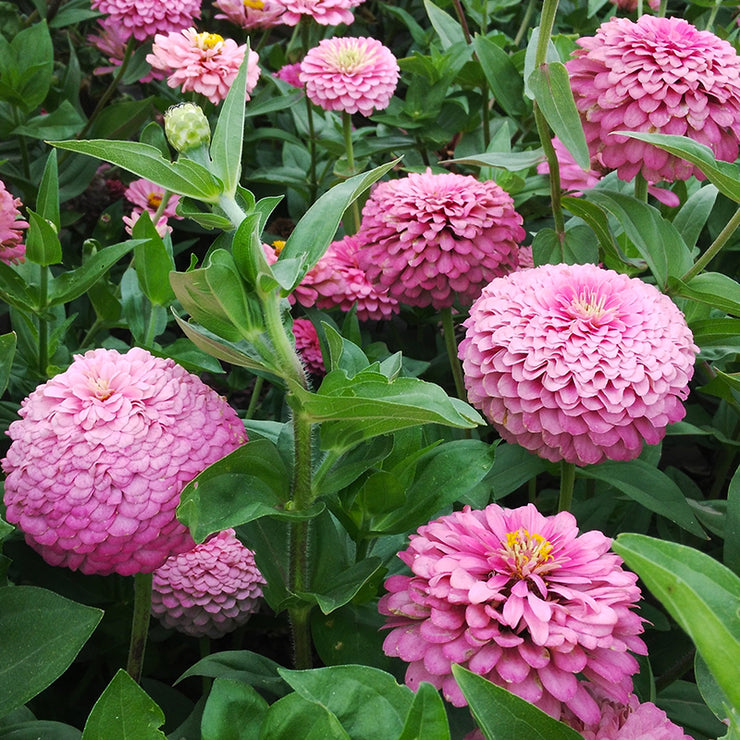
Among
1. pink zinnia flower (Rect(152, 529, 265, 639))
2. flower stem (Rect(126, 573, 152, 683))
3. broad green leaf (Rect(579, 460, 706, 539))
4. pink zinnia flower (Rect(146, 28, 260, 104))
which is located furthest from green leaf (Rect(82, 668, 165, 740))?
pink zinnia flower (Rect(146, 28, 260, 104))

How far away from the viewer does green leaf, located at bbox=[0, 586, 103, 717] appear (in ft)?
1.64

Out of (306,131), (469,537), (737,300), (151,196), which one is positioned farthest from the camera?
(306,131)

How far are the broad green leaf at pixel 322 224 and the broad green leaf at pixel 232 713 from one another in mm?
234

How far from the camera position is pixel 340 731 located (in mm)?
398

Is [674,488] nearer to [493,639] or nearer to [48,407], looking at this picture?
[493,639]

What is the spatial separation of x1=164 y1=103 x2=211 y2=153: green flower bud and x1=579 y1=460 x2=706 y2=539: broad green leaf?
416 millimetres

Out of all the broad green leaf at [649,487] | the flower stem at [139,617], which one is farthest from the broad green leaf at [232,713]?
the broad green leaf at [649,487]

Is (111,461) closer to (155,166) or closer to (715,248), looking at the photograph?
(155,166)

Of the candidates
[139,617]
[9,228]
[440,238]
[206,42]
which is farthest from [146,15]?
[139,617]

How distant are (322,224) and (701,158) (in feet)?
0.88

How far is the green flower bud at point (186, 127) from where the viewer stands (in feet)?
1.65

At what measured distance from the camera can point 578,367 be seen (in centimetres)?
59

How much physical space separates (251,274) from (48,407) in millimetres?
162

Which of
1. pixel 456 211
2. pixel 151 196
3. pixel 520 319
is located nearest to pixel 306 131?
pixel 151 196
